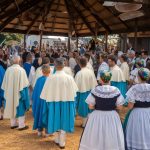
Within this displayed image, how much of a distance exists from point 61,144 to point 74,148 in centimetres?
28

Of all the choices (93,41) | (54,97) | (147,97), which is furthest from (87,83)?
(93,41)

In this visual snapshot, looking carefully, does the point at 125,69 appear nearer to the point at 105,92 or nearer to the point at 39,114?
the point at 39,114

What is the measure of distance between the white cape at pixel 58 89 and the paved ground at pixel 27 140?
3.50 feet

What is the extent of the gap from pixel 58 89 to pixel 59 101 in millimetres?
240

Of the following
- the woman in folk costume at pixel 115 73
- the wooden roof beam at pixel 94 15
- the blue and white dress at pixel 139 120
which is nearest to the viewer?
the blue and white dress at pixel 139 120

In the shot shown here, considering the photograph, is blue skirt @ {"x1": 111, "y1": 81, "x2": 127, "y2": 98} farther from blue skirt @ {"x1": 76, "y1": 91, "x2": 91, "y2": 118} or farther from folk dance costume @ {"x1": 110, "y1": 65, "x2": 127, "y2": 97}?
blue skirt @ {"x1": 76, "y1": 91, "x2": 91, "y2": 118}

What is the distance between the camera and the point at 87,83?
7.84 m

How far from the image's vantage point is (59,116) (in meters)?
6.32

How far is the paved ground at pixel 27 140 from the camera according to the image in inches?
259

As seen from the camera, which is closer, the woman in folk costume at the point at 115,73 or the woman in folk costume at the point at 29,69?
the woman in folk costume at the point at 115,73

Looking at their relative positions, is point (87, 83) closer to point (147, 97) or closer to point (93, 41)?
point (147, 97)

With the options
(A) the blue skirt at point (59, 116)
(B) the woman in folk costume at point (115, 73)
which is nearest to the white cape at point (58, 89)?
(A) the blue skirt at point (59, 116)

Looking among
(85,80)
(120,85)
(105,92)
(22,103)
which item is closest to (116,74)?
(120,85)

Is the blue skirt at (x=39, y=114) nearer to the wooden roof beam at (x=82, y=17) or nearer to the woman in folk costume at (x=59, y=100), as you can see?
the woman in folk costume at (x=59, y=100)
